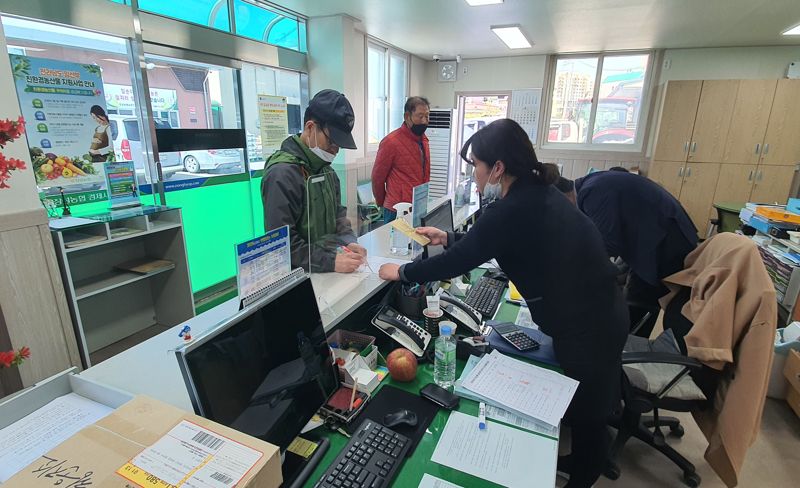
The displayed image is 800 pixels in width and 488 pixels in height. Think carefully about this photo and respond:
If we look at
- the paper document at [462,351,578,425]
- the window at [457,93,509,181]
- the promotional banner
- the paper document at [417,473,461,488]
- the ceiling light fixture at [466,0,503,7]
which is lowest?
the paper document at [417,473,461,488]

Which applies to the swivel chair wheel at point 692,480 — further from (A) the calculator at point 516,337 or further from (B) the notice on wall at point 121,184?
(B) the notice on wall at point 121,184

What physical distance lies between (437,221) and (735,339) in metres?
1.31

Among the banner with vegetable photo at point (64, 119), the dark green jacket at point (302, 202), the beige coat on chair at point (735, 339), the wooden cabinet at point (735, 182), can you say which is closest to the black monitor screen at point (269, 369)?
the dark green jacket at point (302, 202)

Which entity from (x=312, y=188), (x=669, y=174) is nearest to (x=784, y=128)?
(x=669, y=174)

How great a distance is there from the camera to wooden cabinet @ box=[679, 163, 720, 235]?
510cm

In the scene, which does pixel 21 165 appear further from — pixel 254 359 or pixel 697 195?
pixel 697 195

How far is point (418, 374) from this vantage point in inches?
52.7

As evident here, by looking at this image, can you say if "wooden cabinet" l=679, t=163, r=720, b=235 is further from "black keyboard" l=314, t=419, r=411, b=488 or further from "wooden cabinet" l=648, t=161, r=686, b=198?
"black keyboard" l=314, t=419, r=411, b=488

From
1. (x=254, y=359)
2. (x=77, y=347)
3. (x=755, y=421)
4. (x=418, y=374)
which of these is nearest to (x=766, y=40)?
(x=755, y=421)

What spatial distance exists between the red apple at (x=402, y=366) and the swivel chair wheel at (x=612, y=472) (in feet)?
4.04

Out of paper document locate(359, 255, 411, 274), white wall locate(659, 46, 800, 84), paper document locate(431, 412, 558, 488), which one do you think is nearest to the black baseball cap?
paper document locate(359, 255, 411, 274)

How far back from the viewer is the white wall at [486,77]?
598 centimetres

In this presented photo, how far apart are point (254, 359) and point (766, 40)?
21.7ft

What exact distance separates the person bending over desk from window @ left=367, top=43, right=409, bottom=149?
4256 mm
